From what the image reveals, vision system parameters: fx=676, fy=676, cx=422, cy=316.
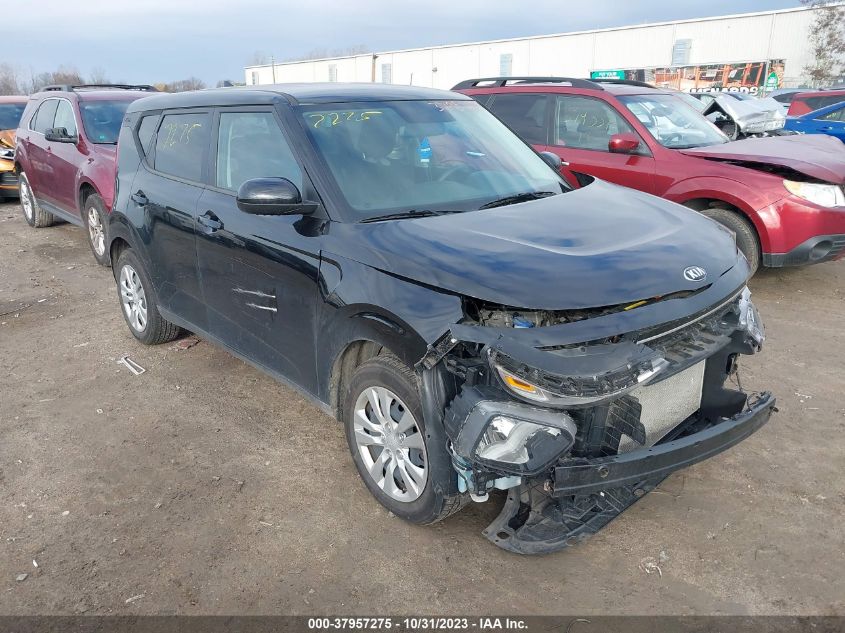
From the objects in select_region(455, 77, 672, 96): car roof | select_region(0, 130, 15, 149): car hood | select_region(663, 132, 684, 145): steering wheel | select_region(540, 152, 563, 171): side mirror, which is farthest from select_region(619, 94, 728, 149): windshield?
select_region(0, 130, 15, 149): car hood

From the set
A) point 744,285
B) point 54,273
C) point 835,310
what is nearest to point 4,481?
point 744,285

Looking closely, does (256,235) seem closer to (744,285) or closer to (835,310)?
(744,285)

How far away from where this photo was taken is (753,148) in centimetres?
639

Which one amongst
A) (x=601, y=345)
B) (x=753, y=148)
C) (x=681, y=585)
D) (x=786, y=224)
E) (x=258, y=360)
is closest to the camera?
(x=601, y=345)

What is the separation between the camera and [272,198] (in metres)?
3.14

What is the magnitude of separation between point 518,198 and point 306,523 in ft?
6.39

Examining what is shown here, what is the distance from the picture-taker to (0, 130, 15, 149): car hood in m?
11.4

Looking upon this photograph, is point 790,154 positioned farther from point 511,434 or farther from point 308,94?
point 511,434

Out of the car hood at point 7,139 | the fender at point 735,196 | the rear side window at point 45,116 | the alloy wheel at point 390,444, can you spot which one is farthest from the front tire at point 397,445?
the car hood at point 7,139

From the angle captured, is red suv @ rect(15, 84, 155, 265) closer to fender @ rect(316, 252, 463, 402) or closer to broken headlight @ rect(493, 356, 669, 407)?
fender @ rect(316, 252, 463, 402)

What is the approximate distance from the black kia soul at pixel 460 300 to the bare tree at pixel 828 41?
38.4 metres

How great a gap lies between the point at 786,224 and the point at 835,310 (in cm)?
87

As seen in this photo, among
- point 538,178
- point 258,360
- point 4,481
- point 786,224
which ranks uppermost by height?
point 538,178

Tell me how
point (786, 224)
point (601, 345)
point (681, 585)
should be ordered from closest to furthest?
point (601, 345) < point (681, 585) < point (786, 224)
